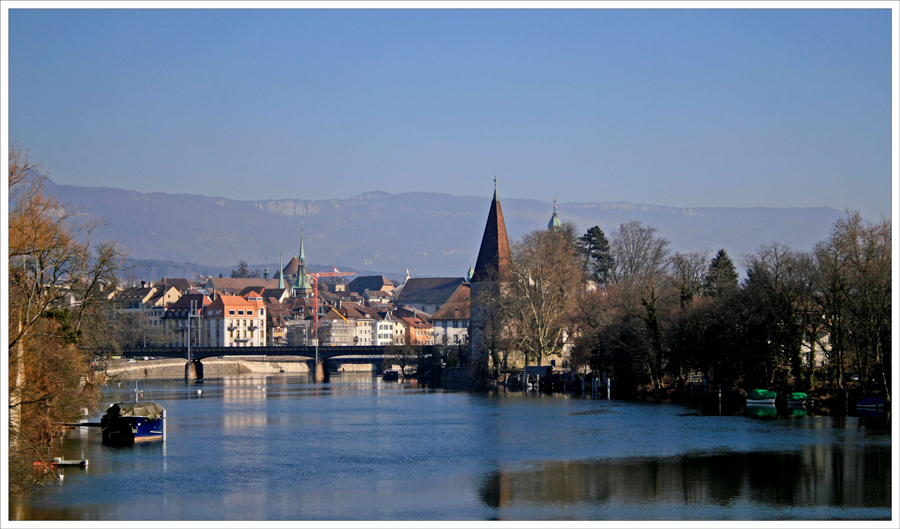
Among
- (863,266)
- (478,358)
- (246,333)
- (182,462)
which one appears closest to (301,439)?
(182,462)

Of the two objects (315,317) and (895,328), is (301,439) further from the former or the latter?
(315,317)

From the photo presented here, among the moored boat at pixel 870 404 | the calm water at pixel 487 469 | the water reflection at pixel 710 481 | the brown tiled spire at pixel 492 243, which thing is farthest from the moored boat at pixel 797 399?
the brown tiled spire at pixel 492 243

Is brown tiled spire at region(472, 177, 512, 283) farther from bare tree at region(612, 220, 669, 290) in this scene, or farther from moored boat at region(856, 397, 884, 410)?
moored boat at region(856, 397, 884, 410)

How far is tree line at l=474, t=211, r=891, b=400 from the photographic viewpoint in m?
44.6

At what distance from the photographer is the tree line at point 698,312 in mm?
44625

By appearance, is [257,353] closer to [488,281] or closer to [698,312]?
[488,281]

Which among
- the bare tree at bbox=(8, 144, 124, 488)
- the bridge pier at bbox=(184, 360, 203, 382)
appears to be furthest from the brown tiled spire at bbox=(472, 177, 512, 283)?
the bare tree at bbox=(8, 144, 124, 488)

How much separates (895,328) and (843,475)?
1018cm

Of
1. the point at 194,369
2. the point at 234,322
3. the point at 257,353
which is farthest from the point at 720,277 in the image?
the point at 234,322

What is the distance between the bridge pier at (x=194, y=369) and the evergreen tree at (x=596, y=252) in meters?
38.9

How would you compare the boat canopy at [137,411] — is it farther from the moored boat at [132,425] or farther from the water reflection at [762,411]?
the water reflection at [762,411]

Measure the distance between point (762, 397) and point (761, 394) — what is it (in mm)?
151

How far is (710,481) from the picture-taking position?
26500 millimetres

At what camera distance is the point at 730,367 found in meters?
56.2
